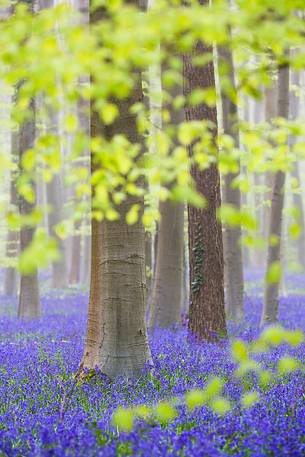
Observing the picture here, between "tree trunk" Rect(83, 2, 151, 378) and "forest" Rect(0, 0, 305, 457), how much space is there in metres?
0.02

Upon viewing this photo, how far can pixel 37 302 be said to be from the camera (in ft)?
53.7

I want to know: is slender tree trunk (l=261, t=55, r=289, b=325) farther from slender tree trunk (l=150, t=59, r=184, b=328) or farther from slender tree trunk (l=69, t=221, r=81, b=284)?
slender tree trunk (l=69, t=221, r=81, b=284)

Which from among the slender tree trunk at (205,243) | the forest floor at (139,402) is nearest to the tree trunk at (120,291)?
the forest floor at (139,402)

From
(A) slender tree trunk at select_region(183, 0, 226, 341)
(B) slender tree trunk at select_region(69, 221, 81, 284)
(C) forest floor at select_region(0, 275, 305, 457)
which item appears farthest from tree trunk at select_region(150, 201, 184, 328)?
(B) slender tree trunk at select_region(69, 221, 81, 284)

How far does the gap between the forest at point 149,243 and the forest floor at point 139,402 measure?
20 mm

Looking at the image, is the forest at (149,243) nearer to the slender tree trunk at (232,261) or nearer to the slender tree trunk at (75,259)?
the slender tree trunk at (232,261)

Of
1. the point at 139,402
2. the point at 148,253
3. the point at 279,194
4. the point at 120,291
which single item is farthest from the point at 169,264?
the point at 139,402

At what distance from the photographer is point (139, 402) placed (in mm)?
6137

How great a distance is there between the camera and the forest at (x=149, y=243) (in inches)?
129

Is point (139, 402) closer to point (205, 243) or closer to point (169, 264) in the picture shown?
point (205, 243)

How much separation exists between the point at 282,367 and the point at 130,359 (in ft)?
12.9

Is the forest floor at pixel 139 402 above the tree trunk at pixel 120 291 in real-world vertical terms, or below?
below

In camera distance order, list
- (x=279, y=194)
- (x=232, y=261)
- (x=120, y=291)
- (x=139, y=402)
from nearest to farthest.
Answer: (x=139, y=402)
(x=120, y=291)
(x=279, y=194)
(x=232, y=261)

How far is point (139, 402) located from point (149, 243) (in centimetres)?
902
